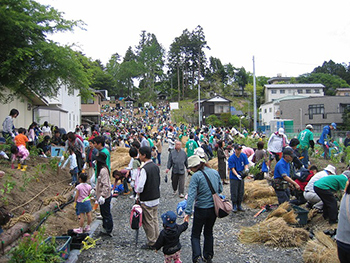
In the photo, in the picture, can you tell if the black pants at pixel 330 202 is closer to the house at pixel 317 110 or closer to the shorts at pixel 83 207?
the shorts at pixel 83 207

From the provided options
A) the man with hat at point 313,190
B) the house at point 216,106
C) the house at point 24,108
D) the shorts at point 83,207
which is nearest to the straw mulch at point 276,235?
the man with hat at point 313,190

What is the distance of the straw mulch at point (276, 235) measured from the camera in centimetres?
561

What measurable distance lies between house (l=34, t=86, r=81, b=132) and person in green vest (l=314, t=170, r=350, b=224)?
1466 centimetres

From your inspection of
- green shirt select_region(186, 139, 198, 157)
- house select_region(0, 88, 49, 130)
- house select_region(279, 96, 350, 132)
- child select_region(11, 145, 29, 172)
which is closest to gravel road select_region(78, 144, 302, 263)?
child select_region(11, 145, 29, 172)

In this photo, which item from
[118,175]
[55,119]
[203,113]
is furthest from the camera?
[203,113]

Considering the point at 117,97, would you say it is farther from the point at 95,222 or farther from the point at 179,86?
the point at 95,222

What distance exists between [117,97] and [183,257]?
72.2 m

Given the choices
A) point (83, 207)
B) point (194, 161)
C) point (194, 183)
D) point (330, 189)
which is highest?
point (194, 161)

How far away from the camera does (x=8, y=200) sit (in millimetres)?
6770

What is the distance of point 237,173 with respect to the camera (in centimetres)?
772

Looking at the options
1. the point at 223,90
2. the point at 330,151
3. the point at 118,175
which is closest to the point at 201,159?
the point at 118,175

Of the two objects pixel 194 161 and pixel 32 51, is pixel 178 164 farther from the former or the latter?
pixel 32 51

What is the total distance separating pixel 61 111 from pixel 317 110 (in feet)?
99.2

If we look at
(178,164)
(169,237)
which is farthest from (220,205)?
(178,164)
